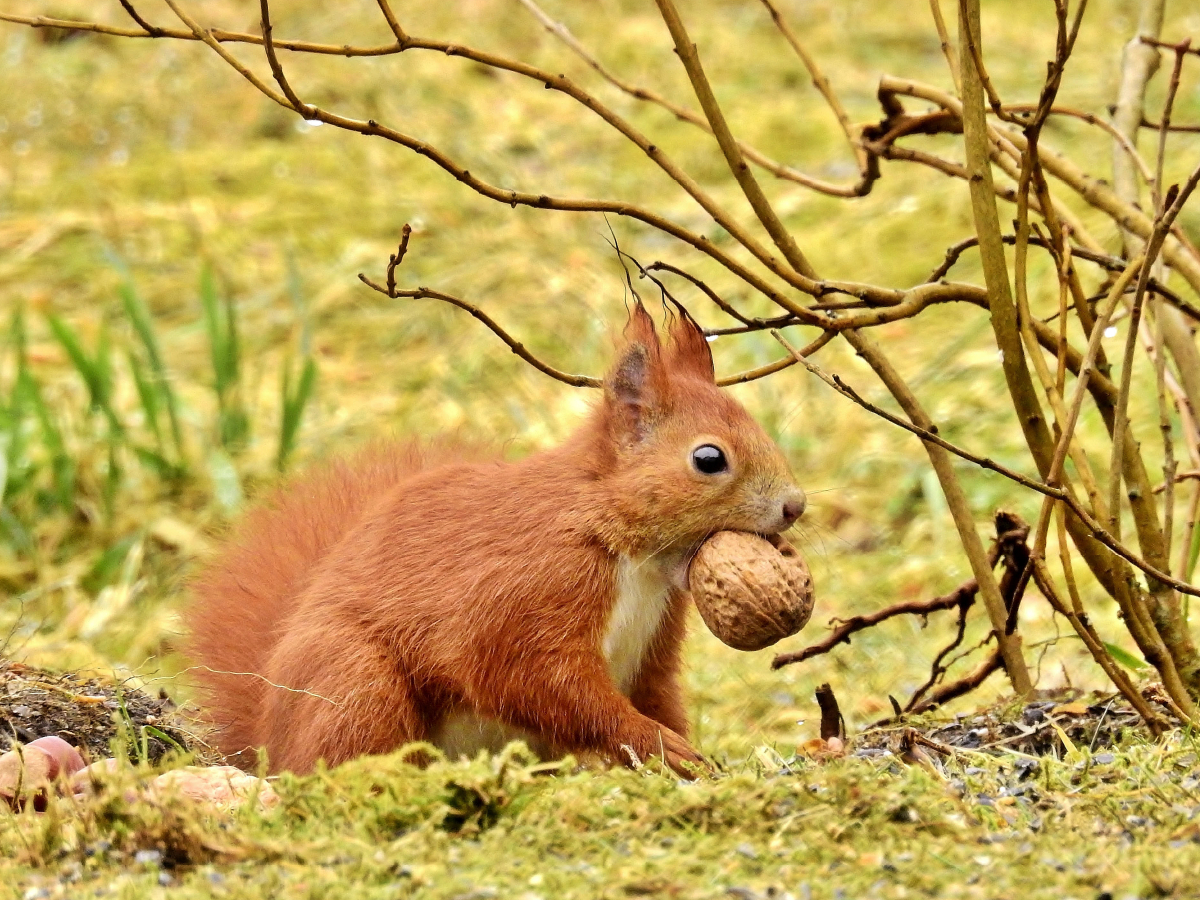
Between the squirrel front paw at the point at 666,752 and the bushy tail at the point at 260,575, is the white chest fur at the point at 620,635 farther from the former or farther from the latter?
the bushy tail at the point at 260,575

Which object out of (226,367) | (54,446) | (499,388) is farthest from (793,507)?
(499,388)

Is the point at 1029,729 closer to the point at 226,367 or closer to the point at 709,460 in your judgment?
the point at 709,460

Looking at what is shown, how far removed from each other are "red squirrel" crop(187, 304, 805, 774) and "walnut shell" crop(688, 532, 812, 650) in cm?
5

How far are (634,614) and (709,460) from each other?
252 millimetres

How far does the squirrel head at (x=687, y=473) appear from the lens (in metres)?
2.40

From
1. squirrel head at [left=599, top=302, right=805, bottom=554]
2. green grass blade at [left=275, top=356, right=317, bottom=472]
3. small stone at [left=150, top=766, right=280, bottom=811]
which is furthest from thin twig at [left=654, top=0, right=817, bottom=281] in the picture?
green grass blade at [left=275, top=356, right=317, bottom=472]

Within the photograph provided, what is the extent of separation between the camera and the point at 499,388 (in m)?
5.43

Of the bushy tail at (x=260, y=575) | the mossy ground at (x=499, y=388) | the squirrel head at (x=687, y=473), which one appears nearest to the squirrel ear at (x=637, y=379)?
the squirrel head at (x=687, y=473)

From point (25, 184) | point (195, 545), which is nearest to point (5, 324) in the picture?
point (25, 184)

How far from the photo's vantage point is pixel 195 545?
4.52 meters

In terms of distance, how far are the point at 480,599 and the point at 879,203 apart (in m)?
4.19

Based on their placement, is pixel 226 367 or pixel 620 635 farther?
pixel 226 367

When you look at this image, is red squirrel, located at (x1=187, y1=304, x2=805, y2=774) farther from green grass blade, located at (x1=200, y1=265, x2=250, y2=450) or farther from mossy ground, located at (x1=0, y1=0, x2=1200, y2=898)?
green grass blade, located at (x1=200, y1=265, x2=250, y2=450)

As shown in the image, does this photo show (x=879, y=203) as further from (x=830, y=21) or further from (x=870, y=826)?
(x=870, y=826)
